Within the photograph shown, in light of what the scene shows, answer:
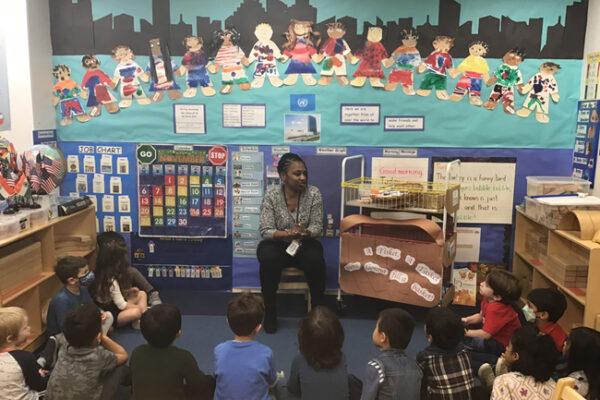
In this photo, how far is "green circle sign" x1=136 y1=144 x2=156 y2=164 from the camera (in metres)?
4.40

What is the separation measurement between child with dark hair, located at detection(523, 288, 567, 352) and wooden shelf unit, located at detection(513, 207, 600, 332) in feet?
0.87

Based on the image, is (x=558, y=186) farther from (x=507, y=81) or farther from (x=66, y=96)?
(x=66, y=96)

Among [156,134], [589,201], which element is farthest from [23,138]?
[589,201]

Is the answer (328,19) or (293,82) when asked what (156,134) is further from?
(328,19)

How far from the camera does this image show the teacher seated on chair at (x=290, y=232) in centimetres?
390

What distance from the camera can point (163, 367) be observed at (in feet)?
7.63

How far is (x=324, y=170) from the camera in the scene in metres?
4.38

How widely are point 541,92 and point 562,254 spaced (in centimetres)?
131

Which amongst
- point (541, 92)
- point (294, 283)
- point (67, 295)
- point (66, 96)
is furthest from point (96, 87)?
point (541, 92)

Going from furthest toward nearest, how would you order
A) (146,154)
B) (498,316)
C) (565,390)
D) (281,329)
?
(146,154), (281,329), (498,316), (565,390)

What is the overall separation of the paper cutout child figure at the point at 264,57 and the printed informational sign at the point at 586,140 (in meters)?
2.28

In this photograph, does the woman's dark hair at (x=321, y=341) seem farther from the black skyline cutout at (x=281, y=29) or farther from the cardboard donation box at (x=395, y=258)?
the black skyline cutout at (x=281, y=29)

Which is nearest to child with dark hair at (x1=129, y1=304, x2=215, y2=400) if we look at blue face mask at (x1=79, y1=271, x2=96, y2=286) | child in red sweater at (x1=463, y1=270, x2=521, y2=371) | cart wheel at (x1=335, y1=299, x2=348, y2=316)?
blue face mask at (x1=79, y1=271, x2=96, y2=286)

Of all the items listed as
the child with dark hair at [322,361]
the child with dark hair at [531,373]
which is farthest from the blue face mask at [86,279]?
the child with dark hair at [531,373]
